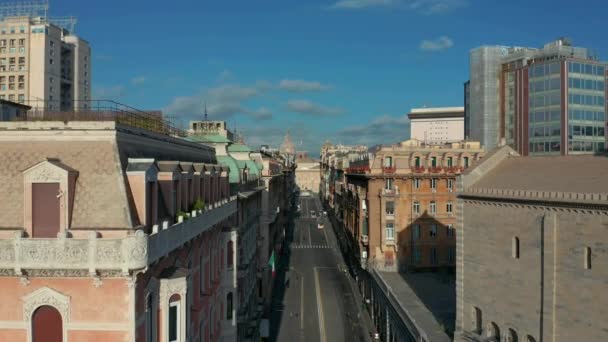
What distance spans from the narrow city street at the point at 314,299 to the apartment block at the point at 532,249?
24.6 meters

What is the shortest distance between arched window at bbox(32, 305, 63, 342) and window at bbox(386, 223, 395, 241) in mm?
55457

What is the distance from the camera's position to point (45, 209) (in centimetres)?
1869

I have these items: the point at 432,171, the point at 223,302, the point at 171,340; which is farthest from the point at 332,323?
the point at 171,340

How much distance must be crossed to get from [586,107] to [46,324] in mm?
87127

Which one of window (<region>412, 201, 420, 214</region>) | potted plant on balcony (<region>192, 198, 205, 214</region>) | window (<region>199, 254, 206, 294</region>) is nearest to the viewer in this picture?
potted plant on balcony (<region>192, 198, 205, 214</region>)

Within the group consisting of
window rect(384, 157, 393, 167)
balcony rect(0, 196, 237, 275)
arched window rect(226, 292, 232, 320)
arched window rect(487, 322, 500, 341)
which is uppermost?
window rect(384, 157, 393, 167)

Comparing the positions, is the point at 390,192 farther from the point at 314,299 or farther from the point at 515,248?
the point at 515,248

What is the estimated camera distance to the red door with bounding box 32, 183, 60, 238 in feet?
61.1

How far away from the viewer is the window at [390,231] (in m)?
70.5

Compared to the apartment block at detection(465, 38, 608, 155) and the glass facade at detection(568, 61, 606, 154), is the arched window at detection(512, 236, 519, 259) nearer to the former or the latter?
the apartment block at detection(465, 38, 608, 155)

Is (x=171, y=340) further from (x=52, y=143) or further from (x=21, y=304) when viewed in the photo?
(x=52, y=143)

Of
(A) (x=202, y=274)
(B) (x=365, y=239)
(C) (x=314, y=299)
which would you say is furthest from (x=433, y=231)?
(A) (x=202, y=274)

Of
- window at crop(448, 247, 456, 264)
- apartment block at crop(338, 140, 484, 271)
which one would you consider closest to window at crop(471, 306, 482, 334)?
apartment block at crop(338, 140, 484, 271)

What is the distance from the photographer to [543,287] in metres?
31.9
